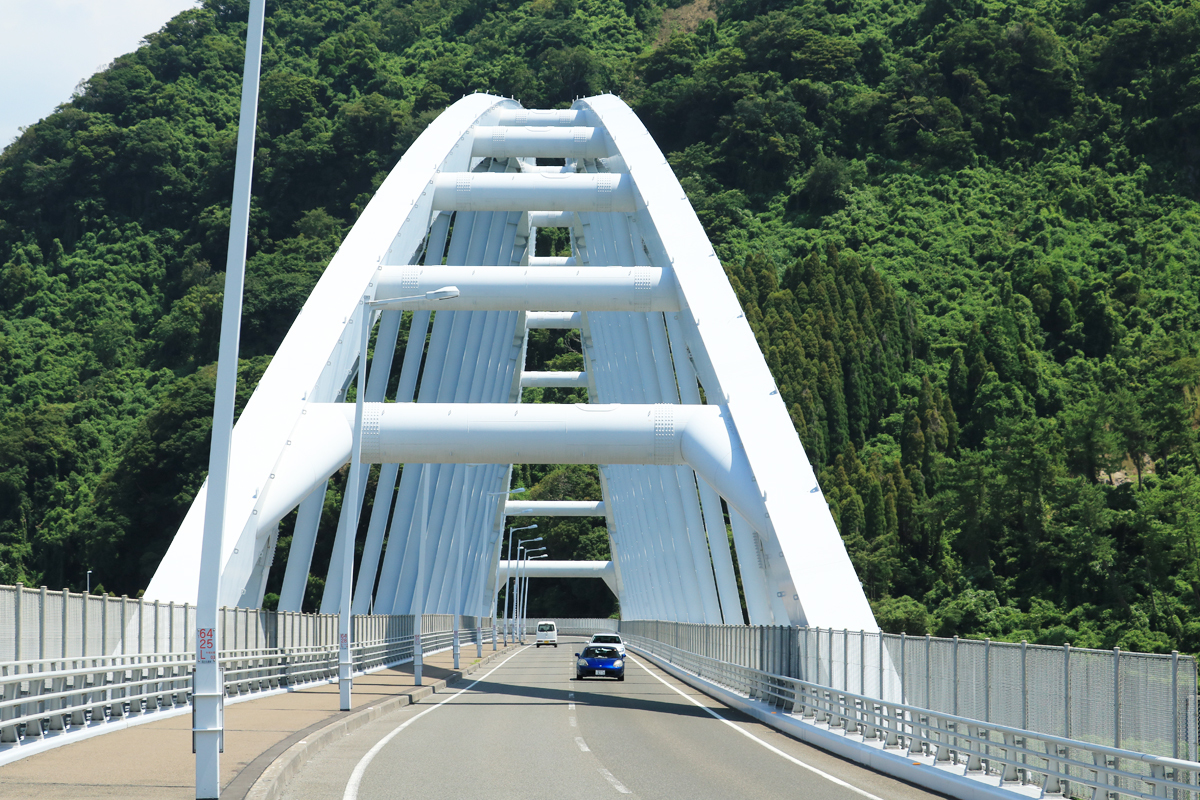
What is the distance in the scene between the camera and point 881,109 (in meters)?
123

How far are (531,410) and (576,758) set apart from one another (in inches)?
497

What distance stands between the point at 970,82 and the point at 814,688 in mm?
108994

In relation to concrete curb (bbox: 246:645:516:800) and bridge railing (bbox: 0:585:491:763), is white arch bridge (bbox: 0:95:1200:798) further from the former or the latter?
concrete curb (bbox: 246:645:516:800)

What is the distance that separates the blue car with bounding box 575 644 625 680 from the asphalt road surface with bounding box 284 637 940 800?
10.3 m

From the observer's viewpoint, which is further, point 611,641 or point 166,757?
point 611,641

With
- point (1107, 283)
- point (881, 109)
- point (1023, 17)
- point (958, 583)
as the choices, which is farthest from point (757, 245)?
point (958, 583)

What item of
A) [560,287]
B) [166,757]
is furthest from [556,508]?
[166,757]

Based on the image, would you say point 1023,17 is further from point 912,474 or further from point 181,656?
point 181,656

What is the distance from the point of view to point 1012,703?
13711 mm

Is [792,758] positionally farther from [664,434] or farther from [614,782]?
[664,434]

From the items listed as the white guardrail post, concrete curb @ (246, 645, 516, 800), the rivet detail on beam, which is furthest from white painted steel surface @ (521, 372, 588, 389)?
the rivet detail on beam

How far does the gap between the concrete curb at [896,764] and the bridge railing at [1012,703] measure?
0.82 feet

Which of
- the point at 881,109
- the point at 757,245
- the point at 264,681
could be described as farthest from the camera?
the point at 881,109

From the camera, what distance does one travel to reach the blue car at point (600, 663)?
3806 cm
